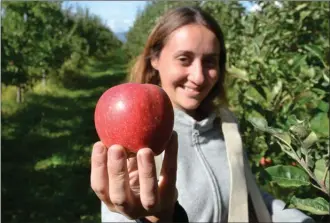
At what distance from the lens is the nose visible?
143 cm

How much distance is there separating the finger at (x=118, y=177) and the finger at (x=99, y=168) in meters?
0.02

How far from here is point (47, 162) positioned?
500cm

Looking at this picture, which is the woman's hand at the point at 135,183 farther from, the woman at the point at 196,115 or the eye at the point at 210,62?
the eye at the point at 210,62

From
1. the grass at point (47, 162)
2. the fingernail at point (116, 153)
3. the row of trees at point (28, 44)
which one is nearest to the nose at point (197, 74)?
the fingernail at point (116, 153)

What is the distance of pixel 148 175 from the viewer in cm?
92

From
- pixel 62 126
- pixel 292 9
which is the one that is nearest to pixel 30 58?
pixel 62 126

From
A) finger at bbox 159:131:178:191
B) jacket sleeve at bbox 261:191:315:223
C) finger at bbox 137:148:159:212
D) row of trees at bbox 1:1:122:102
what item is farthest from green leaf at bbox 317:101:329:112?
row of trees at bbox 1:1:122:102

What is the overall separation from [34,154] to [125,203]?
449 centimetres

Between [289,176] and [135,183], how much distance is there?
0.33 meters

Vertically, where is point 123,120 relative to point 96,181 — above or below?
above

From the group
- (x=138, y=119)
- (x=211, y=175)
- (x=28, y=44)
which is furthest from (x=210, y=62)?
(x=28, y=44)

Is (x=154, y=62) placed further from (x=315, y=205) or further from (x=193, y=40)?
Answer: (x=315, y=205)

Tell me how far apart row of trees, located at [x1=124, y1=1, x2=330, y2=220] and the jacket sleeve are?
0.19 feet

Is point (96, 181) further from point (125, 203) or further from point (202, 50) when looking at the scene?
point (202, 50)
